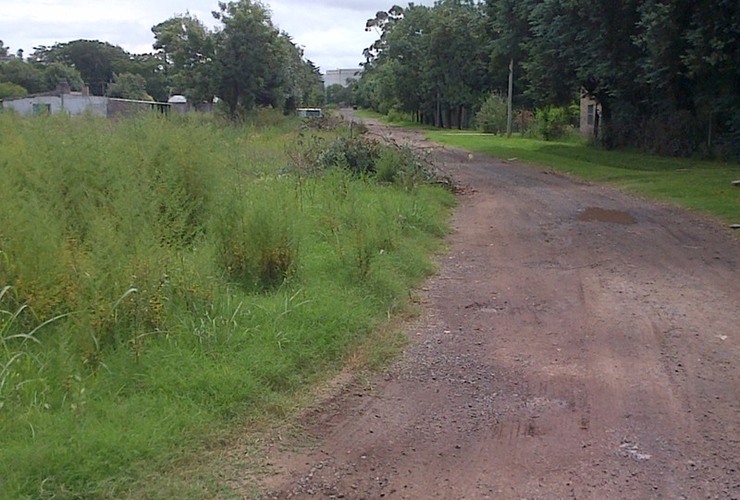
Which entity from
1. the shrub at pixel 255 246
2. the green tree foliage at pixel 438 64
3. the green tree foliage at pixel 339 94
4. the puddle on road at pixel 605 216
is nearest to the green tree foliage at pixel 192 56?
the green tree foliage at pixel 438 64

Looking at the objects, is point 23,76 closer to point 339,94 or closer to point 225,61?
point 225,61

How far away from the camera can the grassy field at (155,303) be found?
4305 millimetres

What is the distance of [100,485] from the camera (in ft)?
13.1

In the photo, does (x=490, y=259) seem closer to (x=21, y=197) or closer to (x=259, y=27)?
(x=21, y=197)

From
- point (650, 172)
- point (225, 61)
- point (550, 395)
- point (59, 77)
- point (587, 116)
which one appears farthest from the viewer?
point (587, 116)

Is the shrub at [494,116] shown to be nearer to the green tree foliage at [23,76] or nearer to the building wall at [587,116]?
the building wall at [587,116]

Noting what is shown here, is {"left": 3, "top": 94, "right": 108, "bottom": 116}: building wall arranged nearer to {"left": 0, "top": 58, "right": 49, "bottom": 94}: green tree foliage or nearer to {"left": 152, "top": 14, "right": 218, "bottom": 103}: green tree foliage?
{"left": 0, "top": 58, "right": 49, "bottom": 94}: green tree foliage

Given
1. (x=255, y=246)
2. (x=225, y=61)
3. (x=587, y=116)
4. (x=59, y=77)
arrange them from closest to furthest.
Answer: (x=255, y=246), (x=59, y=77), (x=225, y=61), (x=587, y=116)

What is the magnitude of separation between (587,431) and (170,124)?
743cm

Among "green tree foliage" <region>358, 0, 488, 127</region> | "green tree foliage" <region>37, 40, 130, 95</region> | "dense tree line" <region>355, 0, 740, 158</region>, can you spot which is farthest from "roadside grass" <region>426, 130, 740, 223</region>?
"green tree foliage" <region>37, 40, 130, 95</region>

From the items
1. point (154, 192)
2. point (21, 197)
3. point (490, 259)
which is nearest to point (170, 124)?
point (154, 192)

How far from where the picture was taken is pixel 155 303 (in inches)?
228

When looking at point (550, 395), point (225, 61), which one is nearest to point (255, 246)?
point (550, 395)

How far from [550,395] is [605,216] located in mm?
9370
